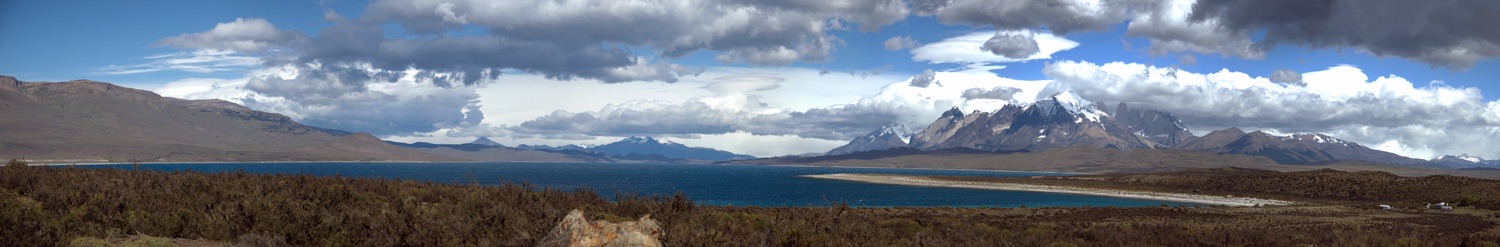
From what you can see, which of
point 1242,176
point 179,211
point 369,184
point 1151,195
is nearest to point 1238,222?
point 369,184

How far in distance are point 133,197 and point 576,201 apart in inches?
485

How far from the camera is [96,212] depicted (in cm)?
2369

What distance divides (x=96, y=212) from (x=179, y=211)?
7.37 ft

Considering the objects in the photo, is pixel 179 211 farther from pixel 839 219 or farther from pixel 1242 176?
pixel 1242 176

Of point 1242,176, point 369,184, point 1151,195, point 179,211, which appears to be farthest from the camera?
point 1242,176

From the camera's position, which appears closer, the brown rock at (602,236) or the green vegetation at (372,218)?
the brown rock at (602,236)

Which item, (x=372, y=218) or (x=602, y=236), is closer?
(x=602, y=236)

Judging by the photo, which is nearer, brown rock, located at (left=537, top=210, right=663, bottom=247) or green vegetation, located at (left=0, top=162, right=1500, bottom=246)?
brown rock, located at (left=537, top=210, right=663, bottom=247)

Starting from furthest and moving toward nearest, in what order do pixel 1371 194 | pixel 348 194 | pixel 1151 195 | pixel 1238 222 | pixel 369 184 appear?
pixel 1151 195 < pixel 1371 194 < pixel 1238 222 < pixel 369 184 < pixel 348 194

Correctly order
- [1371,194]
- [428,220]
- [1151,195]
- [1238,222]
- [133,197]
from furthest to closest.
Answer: [1151,195], [1371,194], [1238,222], [133,197], [428,220]

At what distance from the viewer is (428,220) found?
19.1 metres

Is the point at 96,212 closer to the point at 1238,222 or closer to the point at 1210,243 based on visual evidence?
the point at 1210,243

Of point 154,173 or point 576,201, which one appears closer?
point 576,201

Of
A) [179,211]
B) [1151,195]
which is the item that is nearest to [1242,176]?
[1151,195]
